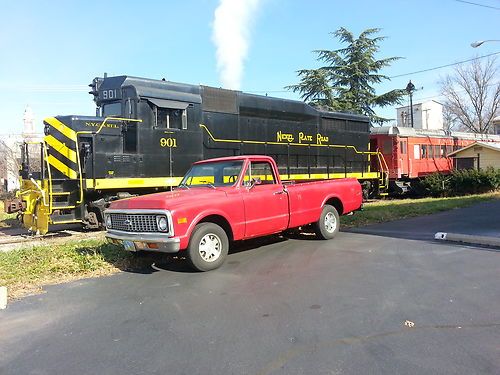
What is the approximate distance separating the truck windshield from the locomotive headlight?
5.18 ft

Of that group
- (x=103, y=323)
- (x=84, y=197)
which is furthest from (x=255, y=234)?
(x=84, y=197)

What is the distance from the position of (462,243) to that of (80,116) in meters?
9.35

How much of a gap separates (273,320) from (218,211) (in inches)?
112

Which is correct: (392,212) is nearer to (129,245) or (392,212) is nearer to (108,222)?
(108,222)

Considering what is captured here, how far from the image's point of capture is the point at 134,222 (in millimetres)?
7453

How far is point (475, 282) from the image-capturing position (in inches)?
243

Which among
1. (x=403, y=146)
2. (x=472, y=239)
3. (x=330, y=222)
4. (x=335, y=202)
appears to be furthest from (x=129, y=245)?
(x=403, y=146)

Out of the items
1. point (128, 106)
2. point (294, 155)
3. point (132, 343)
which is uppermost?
point (128, 106)

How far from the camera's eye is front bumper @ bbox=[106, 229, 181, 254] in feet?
22.5

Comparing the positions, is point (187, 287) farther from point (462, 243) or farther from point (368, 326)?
point (462, 243)

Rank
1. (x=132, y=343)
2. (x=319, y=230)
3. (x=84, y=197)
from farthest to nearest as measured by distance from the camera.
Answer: (x=84, y=197), (x=319, y=230), (x=132, y=343)

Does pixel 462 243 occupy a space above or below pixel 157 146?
below

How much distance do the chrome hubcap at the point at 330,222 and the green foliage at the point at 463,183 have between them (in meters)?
14.7

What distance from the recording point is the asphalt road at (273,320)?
Answer: 3.96m
